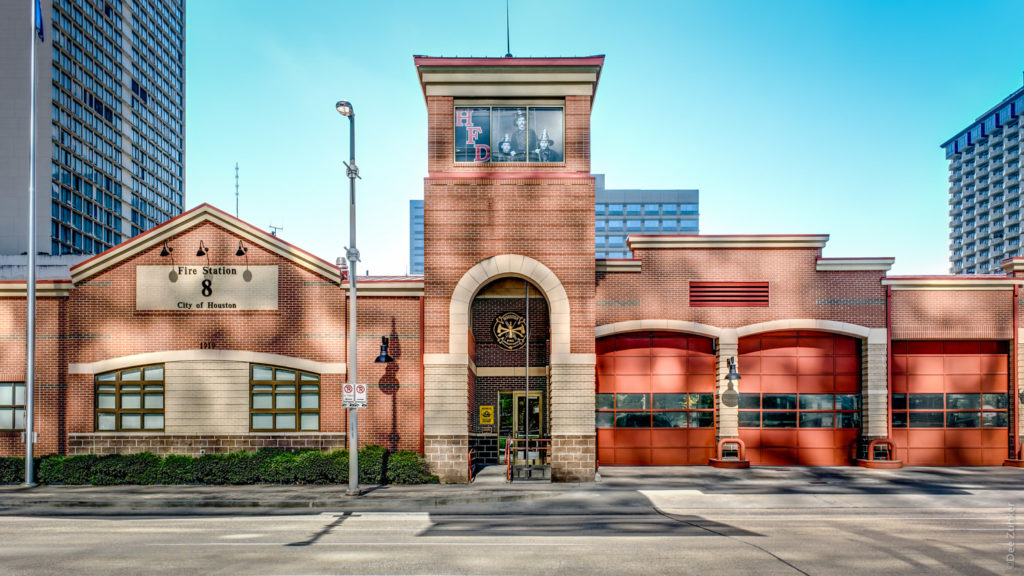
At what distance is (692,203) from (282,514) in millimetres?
128634

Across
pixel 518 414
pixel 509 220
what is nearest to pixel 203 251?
pixel 509 220

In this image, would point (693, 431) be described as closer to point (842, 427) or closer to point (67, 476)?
point (842, 427)

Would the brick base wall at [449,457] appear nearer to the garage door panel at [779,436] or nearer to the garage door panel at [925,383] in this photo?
the garage door panel at [779,436]

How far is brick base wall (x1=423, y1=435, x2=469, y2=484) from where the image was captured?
63.2ft

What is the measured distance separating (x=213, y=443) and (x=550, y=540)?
40.9 feet

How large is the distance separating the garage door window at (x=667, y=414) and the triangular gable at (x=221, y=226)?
416 inches

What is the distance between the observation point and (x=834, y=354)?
918 inches

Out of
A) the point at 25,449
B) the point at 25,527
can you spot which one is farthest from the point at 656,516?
the point at 25,449

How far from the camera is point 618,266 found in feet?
74.7

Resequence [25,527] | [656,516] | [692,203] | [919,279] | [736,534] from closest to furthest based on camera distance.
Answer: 1. [736,534]
2. [25,527]
3. [656,516]
4. [919,279]
5. [692,203]

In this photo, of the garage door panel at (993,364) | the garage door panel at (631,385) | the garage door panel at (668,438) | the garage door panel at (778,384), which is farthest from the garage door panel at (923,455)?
the garage door panel at (631,385)

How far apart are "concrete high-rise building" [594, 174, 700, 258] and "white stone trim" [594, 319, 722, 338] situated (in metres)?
109

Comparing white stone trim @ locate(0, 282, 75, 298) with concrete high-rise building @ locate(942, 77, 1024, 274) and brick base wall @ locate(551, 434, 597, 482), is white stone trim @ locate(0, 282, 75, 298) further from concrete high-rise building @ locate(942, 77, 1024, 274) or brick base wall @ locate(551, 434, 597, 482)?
concrete high-rise building @ locate(942, 77, 1024, 274)

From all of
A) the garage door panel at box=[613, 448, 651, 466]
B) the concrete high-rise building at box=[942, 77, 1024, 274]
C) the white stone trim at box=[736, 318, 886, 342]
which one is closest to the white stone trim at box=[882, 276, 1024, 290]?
the white stone trim at box=[736, 318, 886, 342]
